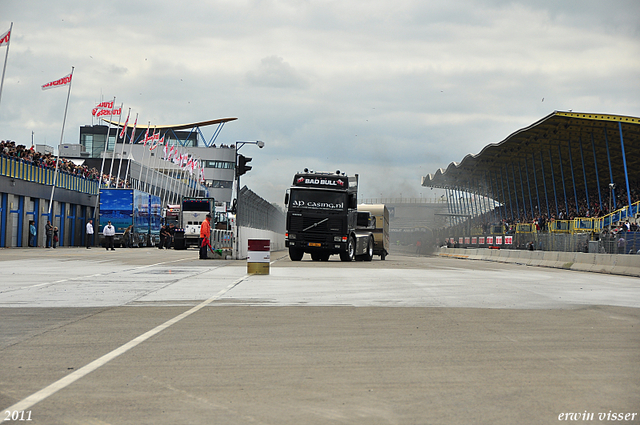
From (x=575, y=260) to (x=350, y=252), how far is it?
945 centimetres

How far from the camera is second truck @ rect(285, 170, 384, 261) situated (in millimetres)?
A: 33281

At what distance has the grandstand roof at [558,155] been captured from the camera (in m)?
53.8

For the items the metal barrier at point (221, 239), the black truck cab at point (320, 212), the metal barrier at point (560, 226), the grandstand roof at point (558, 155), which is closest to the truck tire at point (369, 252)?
the black truck cab at point (320, 212)

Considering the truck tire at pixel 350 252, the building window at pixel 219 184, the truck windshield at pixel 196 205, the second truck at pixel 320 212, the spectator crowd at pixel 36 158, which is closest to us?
the second truck at pixel 320 212

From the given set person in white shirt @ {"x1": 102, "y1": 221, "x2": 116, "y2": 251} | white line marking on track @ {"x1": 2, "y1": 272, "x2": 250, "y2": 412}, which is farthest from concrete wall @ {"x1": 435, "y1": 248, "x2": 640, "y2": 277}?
person in white shirt @ {"x1": 102, "y1": 221, "x2": 116, "y2": 251}

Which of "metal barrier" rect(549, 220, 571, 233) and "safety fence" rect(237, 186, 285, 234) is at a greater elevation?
"safety fence" rect(237, 186, 285, 234)

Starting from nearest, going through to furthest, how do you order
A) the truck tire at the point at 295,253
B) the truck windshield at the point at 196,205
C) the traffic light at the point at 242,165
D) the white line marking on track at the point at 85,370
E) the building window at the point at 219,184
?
the white line marking on track at the point at 85,370, the traffic light at the point at 242,165, the truck tire at the point at 295,253, the truck windshield at the point at 196,205, the building window at the point at 219,184

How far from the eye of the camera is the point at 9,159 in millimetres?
47562

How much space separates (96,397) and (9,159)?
4550 centimetres

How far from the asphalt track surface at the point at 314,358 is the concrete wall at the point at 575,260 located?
1250 centimetres

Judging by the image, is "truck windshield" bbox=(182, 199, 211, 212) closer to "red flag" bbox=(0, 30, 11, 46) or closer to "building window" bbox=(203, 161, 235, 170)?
"red flag" bbox=(0, 30, 11, 46)

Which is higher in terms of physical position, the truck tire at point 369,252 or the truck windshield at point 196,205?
the truck windshield at point 196,205

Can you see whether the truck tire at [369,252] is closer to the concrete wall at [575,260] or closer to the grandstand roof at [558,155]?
the concrete wall at [575,260]

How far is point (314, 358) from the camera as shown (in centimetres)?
756
